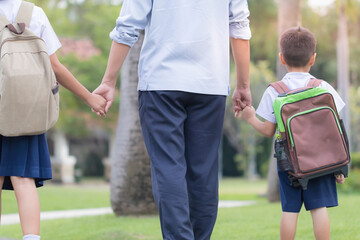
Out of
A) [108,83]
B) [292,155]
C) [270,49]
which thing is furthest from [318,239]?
[270,49]

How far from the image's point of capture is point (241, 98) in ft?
12.2

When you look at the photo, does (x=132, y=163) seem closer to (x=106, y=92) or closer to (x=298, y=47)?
(x=106, y=92)

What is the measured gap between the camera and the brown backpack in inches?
143

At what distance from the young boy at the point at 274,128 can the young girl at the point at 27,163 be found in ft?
4.13

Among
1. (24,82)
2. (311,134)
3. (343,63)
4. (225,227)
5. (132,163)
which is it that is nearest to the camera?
(24,82)

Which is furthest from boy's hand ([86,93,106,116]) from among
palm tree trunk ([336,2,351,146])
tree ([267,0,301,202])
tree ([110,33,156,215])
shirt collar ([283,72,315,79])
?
palm tree trunk ([336,2,351,146])

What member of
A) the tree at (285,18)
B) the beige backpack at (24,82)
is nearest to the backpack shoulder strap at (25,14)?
the beige backpack at (24,82)

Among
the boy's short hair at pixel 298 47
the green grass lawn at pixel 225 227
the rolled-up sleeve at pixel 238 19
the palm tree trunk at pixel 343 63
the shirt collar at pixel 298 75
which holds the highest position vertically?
the rolled-up sleeve at pixel 238 19

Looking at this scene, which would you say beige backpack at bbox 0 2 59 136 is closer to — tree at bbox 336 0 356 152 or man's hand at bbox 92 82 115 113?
man's hand at bbox 92 82 115 113

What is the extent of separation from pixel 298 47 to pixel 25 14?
5.48ft

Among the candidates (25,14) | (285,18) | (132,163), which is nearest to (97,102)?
(25,14)

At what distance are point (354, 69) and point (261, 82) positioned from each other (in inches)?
278

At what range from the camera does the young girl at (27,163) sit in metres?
3.50

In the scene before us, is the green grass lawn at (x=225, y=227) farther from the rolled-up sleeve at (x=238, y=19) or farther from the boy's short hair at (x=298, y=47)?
the rolled-up sleeve at (x=238, y=19)
